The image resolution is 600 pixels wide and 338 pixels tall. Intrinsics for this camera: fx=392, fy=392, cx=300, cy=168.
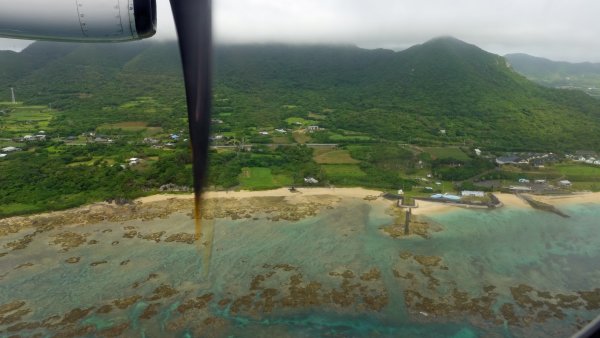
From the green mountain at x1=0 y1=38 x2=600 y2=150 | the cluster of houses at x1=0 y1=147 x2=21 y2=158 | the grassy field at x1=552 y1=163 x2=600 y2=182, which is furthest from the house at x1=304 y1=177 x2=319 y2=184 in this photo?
the cluster of houses at x1=0 y1=147 x2=21 y2=158

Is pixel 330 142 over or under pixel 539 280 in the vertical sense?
over

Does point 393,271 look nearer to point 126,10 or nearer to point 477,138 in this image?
point 126,10

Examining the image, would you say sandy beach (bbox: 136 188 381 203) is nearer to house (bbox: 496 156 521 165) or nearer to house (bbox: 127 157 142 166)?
house (bbox: 127 157 142 166)

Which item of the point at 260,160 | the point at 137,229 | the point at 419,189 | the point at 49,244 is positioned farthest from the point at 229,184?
the point at 419,189

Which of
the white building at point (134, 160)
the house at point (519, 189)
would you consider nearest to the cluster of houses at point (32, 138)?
the white building at point (134, 160)

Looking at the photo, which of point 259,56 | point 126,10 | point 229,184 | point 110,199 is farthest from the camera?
point 259,56

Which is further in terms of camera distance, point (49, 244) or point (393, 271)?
point (49, 244)

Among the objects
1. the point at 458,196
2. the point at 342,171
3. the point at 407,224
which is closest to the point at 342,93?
the point at 342,171

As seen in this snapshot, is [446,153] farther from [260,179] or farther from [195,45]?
[195,45]
